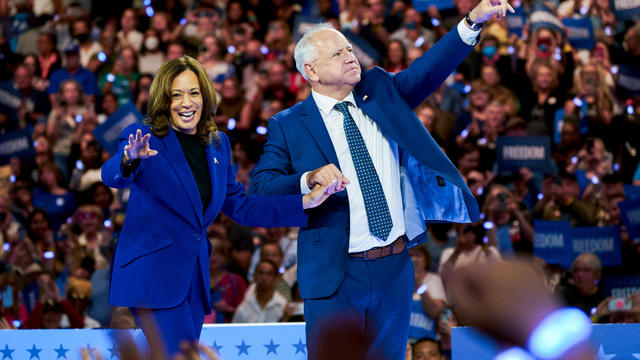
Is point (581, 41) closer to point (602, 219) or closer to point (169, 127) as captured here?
point (602, 219)

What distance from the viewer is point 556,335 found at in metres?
0.35

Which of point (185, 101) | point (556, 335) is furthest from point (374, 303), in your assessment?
point (556, 335)

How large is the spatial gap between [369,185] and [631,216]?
8.37ft

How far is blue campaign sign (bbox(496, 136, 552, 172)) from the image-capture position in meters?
4.24

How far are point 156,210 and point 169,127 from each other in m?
0.21

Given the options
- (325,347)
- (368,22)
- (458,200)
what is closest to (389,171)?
(458,200)

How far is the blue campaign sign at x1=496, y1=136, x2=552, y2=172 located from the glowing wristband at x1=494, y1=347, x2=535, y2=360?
4.04 metres

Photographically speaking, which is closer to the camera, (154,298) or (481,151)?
(154,298)

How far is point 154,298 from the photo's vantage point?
5.43 feet

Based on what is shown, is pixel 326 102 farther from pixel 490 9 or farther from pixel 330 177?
pixel 490 9

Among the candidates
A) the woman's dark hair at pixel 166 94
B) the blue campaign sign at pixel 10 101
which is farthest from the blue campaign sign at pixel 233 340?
the blue campaign sign at pixel 10 101

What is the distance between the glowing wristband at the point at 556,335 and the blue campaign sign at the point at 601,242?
3772mm

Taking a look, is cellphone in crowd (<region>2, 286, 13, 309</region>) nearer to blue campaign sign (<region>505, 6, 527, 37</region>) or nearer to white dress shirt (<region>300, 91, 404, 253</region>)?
white dress shirt (<region>300, 91, 404, 253</region>)

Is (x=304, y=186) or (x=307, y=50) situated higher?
(x=307, y=50)
